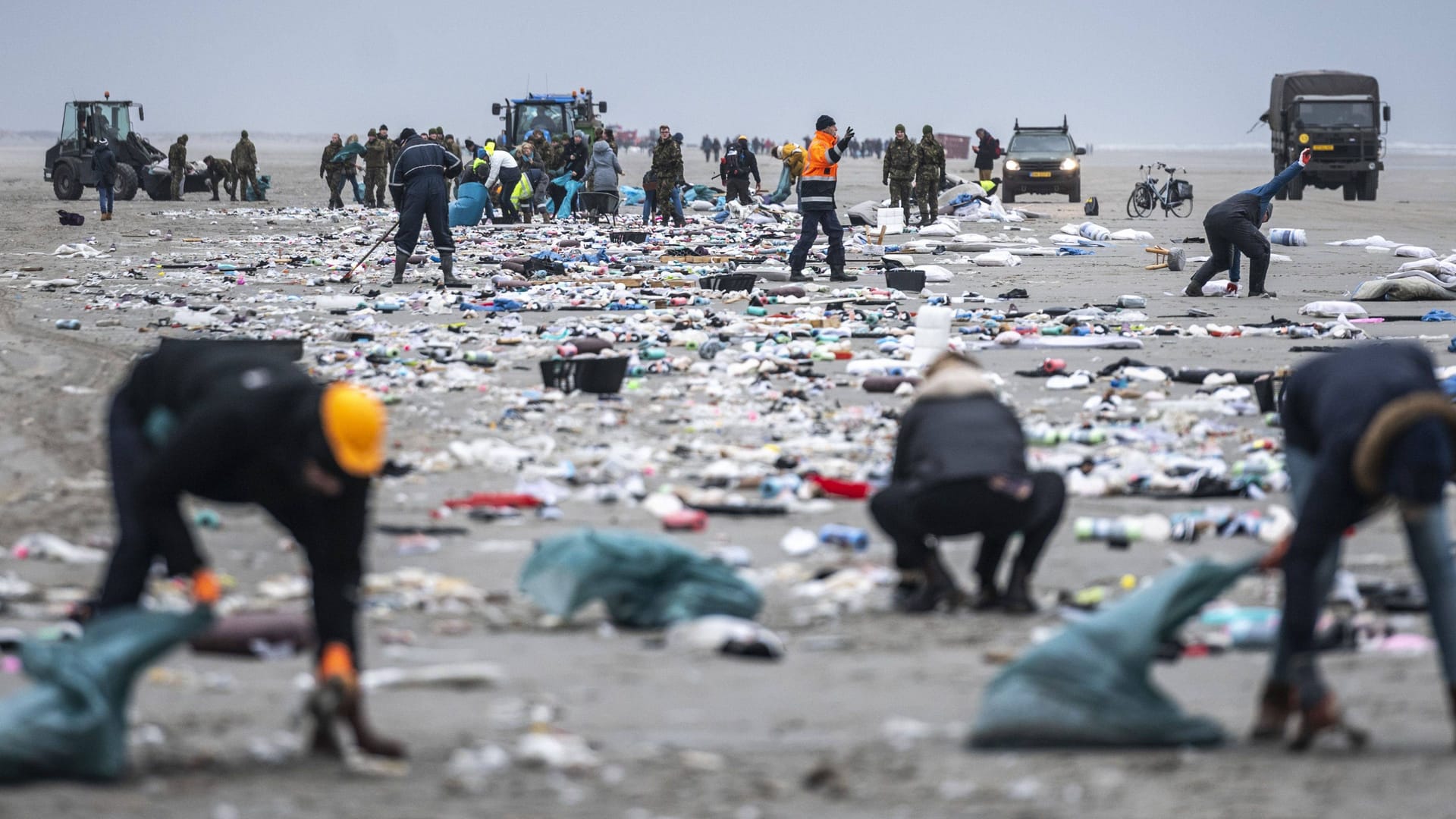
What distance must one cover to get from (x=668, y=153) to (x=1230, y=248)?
1163 cm

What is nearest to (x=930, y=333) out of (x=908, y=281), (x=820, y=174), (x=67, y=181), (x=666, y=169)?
(x=908, y=281)

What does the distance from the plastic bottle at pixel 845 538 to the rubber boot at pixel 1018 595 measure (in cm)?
102

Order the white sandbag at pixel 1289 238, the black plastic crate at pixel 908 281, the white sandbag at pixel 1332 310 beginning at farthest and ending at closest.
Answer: the white sandbag at pixel 1289 238
the black plastic crate at pixel 908 281
the white sandbag at pixel 1332 310

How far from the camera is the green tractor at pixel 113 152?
112 feet

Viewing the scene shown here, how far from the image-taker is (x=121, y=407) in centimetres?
423

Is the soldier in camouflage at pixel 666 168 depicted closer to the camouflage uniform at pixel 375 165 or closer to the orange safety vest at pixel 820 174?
the camouflage uniform at pixel 375 165

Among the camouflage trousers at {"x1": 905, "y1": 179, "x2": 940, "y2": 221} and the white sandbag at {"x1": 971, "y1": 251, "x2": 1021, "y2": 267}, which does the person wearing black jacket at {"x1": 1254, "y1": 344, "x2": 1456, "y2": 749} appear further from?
the camouflage trousers at {"x1": 905, "y1": 179, "x2": 940, "y2": 221}

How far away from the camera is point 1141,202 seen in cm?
2969

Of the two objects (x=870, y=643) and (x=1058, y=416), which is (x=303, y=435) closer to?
(x=870, y=643)

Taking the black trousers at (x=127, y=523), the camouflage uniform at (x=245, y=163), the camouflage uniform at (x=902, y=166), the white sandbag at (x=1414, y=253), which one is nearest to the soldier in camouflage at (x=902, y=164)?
the camouflage uniform at (x=902, y=166)

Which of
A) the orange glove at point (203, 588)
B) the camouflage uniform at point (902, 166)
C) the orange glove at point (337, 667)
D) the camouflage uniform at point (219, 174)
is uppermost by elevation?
the camouflage uniform at point (902, 166)

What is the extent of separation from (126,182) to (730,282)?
73.2 ft

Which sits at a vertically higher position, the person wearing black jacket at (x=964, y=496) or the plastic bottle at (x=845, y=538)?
the person wearing black jacket at (x=964, y=496)

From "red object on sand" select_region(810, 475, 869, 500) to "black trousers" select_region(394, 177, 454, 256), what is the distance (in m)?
8.82
